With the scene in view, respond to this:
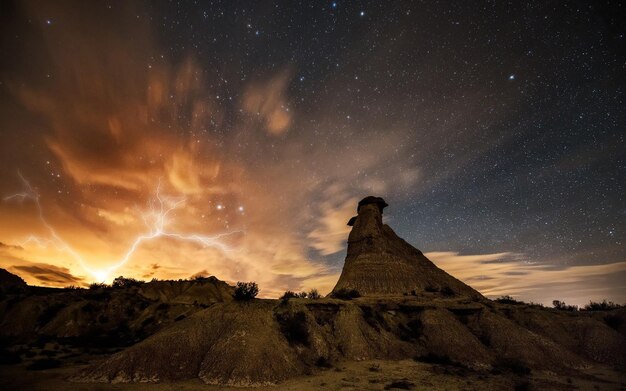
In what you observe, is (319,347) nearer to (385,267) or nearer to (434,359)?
(434,359)

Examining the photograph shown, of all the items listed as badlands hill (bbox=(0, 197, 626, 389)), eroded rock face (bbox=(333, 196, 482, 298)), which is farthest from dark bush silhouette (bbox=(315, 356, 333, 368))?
eroded rock face (bbox=(333, 196, 482, 298))

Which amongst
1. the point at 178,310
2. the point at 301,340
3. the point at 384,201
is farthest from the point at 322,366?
the point at 384,201

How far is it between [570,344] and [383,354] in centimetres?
2134

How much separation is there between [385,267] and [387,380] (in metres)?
30.0

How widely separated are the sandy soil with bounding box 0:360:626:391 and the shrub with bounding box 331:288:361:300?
18.6m

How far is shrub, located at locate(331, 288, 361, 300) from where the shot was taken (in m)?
43.4

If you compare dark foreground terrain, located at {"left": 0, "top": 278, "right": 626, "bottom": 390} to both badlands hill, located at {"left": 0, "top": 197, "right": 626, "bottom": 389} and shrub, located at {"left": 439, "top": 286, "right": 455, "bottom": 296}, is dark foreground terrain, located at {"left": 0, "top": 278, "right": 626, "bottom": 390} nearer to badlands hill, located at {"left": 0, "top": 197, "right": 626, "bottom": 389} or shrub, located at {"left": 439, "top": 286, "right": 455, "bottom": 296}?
badlands hill, located at {"left": 0, "top": 197, "right": 626, "bottom": 389}

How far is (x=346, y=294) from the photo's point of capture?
4409cm

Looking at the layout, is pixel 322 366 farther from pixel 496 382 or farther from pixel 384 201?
pixel 384 201

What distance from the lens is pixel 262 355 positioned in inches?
787

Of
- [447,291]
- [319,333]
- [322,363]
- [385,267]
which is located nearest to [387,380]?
[322,363]

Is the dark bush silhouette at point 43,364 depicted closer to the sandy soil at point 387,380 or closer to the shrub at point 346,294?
the sandy soil at point 387,380

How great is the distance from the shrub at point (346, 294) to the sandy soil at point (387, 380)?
60.9 ft

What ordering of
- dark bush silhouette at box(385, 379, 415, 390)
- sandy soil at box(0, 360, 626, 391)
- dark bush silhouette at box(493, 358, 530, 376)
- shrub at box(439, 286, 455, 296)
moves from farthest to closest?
shrub at box(439, 286, 455, 296)
dark bush silhouette at box(493, 358, 530, 376)
dark bush silhouette at box(385, 379, 415, 390)
sandy soil at box(0, 360, 626, 391)
